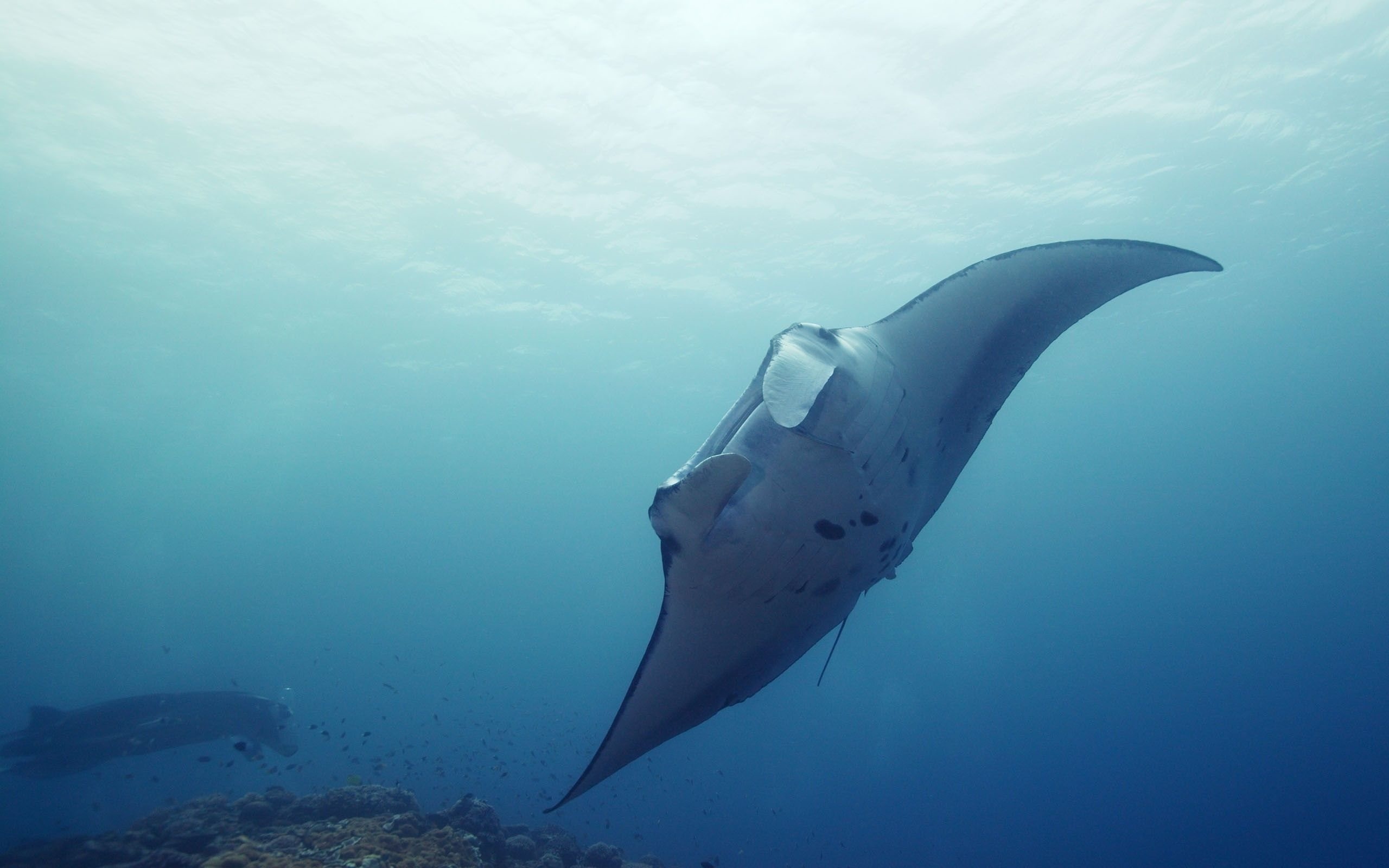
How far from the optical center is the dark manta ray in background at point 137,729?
479 inches

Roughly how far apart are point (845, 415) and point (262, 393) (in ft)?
119

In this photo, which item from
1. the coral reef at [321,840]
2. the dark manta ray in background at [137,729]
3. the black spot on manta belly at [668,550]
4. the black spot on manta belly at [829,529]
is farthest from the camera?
the dark manta ray in background at [137,729]

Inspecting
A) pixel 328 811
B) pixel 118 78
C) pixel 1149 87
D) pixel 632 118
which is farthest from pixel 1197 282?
pixel 118 78

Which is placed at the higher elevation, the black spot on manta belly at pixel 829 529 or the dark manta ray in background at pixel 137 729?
the black spot on manta belly at pixel 829 529

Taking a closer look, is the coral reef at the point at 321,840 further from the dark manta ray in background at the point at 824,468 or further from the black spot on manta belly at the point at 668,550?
the black spot on manta belly at the point at 668,550

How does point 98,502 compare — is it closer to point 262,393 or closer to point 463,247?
point 262,393

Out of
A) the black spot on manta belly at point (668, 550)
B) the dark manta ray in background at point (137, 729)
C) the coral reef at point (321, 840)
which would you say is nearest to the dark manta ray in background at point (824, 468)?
the black spot on manta belly at point (668, 550)

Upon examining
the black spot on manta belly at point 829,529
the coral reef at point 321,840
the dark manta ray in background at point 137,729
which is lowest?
the dark manta ray in background at point 137,729

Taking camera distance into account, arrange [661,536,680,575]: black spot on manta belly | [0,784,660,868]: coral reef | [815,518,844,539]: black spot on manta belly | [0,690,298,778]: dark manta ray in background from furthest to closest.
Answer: [0,690,298,778]: dark manta ray in background < [0,784,660,868]: coral reef < [815,518,844,539]: black spot on manta belly < [661,536,680,575]: black spot on manta belly

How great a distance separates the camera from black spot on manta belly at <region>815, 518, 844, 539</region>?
7.67 feet

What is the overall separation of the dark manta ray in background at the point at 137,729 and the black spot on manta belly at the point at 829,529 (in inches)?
506

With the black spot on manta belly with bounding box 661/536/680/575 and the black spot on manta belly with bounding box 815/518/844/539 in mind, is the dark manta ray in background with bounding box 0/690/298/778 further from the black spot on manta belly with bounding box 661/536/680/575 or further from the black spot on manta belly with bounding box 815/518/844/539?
the black spot on manta belly with bounding box 815/518/844/539

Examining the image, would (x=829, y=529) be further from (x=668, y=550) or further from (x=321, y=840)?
(x=321, y=840)

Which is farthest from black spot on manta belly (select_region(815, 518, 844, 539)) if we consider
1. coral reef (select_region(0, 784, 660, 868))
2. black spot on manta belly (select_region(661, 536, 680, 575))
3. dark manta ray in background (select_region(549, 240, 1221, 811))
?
coral reef (select_region(0, 784, 660, 868))
